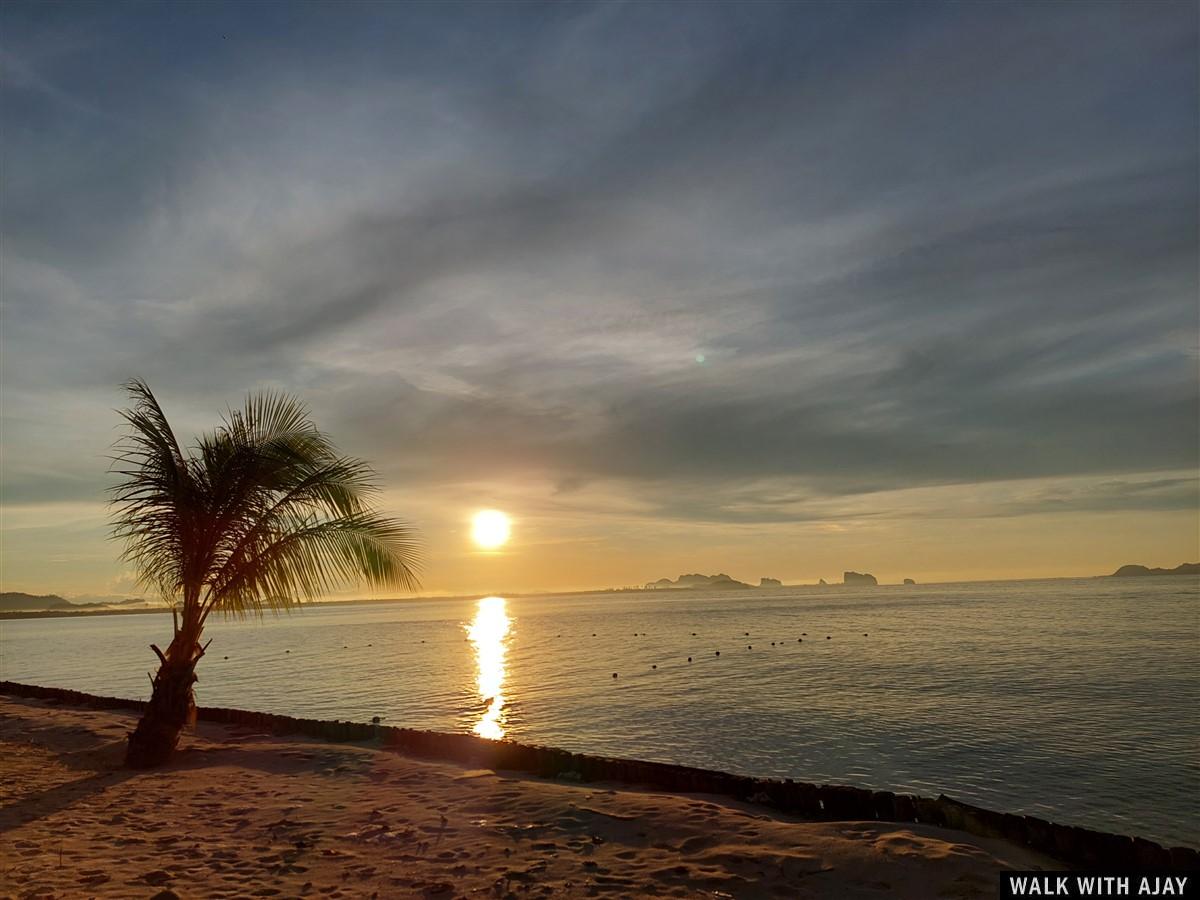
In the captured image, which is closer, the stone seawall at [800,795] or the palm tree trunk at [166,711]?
the stone seawall at [800,795]

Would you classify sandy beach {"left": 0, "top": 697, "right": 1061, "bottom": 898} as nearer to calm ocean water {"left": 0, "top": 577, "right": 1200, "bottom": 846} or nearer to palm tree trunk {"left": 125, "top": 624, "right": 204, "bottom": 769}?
palm tree trunk {"left": 125, "top": 624, "right": 204, "bottom": 769}

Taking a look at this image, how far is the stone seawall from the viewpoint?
837 centimetres

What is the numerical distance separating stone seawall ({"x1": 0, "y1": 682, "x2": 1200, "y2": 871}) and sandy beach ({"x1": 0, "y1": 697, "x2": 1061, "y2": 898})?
339 mm

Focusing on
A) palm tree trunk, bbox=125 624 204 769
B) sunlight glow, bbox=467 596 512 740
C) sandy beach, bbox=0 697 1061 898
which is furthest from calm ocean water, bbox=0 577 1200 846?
palm tree trunk, bbox=125 624 204 769

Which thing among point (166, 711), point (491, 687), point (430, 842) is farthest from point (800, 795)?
point (491, 687)

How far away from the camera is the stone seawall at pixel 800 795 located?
329 inches

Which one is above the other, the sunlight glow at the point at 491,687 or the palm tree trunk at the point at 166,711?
the palm tree trunk at the point at 166,711

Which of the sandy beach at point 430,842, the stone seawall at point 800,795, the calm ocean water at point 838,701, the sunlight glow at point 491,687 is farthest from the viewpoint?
the sunlight glow at point 491,687

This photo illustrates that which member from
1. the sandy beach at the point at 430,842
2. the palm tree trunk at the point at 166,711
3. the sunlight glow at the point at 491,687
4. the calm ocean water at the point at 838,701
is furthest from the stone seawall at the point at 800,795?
the calm ocean water at the point at 838,701

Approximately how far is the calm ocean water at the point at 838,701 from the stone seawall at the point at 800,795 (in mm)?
7509

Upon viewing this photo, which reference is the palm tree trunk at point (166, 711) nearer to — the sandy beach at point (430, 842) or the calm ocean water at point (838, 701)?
the sandy beach at point (430, 842)

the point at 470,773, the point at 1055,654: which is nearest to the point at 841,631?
the point at 1055,654

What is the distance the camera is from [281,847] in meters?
9.18

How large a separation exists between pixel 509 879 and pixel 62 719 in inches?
708
